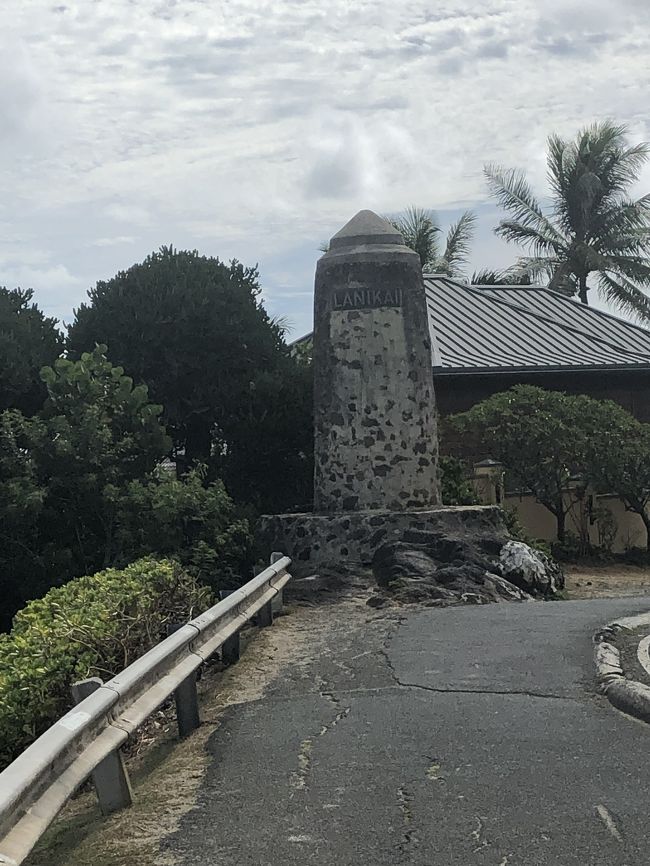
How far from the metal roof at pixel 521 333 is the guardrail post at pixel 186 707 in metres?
16.9

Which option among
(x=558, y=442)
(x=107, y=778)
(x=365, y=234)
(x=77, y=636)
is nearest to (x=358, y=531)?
(x=365, y=234)

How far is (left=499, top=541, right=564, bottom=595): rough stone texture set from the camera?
15367 mm

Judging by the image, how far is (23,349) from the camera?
57.1 ft

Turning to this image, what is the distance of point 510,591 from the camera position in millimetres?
14734

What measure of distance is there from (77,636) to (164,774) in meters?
2.03

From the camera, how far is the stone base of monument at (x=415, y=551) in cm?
1439

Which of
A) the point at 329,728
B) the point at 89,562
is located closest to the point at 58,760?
the point at 329,728

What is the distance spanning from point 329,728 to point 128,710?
1619mm

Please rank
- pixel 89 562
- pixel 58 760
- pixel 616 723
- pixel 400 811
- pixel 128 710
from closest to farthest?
pixel 58 760, pixel 400 811, pixel 128 710, pixel 616 723, pixel 89 562

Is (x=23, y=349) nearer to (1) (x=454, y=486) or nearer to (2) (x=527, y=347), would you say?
(1) (x=454, y=486)

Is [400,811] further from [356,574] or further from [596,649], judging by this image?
[356,574]

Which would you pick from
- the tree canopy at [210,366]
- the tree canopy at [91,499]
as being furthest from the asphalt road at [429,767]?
the tree canopy at [210,366]

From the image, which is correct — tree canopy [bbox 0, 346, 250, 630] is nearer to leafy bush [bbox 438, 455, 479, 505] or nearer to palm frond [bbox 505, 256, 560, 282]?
leafy bush [bbox 438, 455, 479, 505]

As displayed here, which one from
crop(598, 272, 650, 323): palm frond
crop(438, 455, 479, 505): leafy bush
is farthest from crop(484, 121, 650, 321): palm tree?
crop(438, 455, 479, 505): leafy bush
